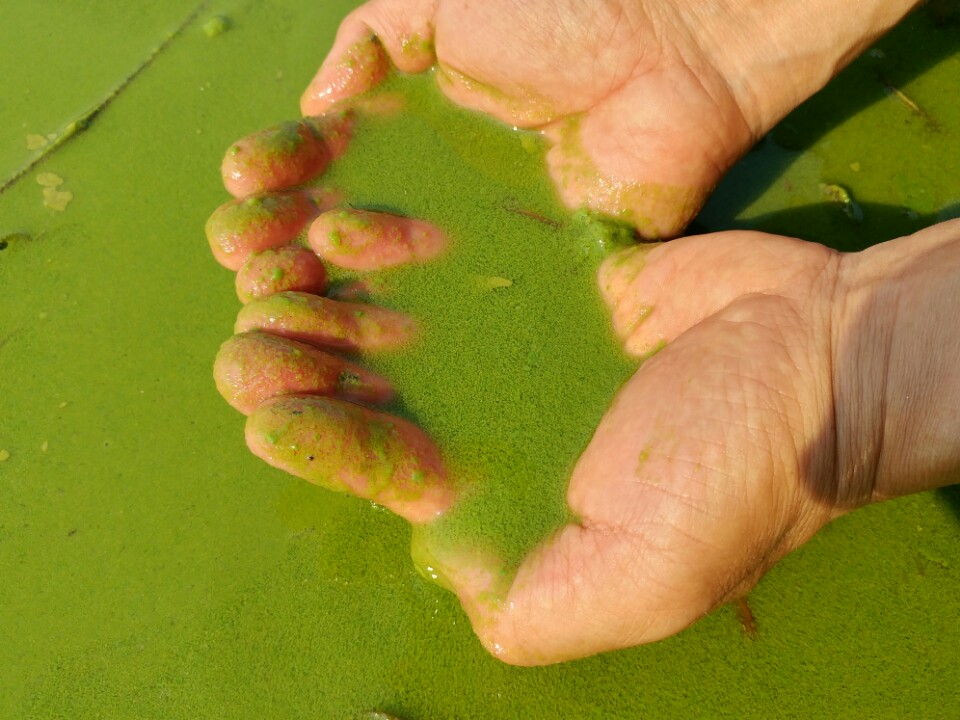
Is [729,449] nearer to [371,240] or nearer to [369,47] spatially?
[371,240]

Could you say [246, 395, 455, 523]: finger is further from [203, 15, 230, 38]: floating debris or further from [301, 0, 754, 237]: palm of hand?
[203, 15, 230, 38]: floating debris

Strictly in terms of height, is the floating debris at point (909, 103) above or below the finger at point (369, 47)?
below

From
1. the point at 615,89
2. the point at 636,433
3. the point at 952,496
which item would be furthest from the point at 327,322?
the point at 952,496

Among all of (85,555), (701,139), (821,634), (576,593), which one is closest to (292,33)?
(701,139)

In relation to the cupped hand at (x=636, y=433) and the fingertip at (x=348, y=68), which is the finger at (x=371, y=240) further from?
the fingertip at (x=348, y=68)

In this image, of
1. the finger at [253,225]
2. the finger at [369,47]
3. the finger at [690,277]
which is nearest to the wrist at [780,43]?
the finger at [690,277]

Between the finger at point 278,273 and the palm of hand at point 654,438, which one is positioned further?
the finger at point 278,273

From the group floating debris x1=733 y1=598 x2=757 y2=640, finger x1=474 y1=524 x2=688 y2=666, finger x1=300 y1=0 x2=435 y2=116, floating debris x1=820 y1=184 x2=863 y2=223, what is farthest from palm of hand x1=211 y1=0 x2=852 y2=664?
floating debris x1=820 y1=184 x2=863 y2=223
